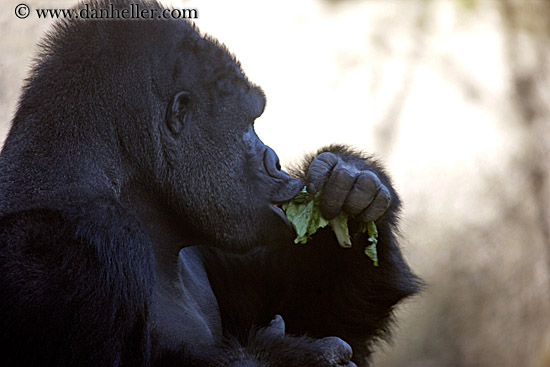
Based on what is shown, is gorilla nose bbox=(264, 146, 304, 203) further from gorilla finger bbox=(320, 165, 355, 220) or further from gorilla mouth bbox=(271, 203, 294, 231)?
gorilla finger bbox=(320, 165, 355, 220)

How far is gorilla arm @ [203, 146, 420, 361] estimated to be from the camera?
120 inches

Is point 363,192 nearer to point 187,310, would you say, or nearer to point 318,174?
point 318,174

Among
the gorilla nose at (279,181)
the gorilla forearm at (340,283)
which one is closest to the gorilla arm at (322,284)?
the gorilla forearm at (340,283)

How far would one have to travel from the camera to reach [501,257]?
5.95 m

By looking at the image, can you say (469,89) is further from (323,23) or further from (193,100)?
(193,100)

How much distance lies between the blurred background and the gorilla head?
3.15 m

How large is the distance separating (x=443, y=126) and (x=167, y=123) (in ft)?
13.5

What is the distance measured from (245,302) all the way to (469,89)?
3.82m

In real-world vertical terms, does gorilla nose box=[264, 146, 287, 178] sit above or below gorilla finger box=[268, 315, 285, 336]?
above

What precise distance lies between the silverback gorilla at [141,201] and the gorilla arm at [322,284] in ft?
0.10

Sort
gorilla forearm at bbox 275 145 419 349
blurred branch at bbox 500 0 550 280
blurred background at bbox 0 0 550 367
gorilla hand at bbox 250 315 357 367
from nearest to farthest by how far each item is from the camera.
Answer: gorilla hand at bbox 250 315 357 367
gorilla forearm at bbox 275 145 419 349
blurred background at bbox 0 0 550 367
blurred branch at bbox 500 0 550 280

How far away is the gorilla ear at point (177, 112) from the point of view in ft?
8.07

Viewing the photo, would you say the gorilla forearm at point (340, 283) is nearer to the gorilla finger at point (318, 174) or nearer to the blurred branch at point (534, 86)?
the gorilla finger at point (318, 174)

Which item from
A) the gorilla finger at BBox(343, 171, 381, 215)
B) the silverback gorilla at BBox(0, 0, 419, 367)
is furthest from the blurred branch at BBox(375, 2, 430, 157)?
the gorilla finger at BBox(343, 171, 381, 215)
